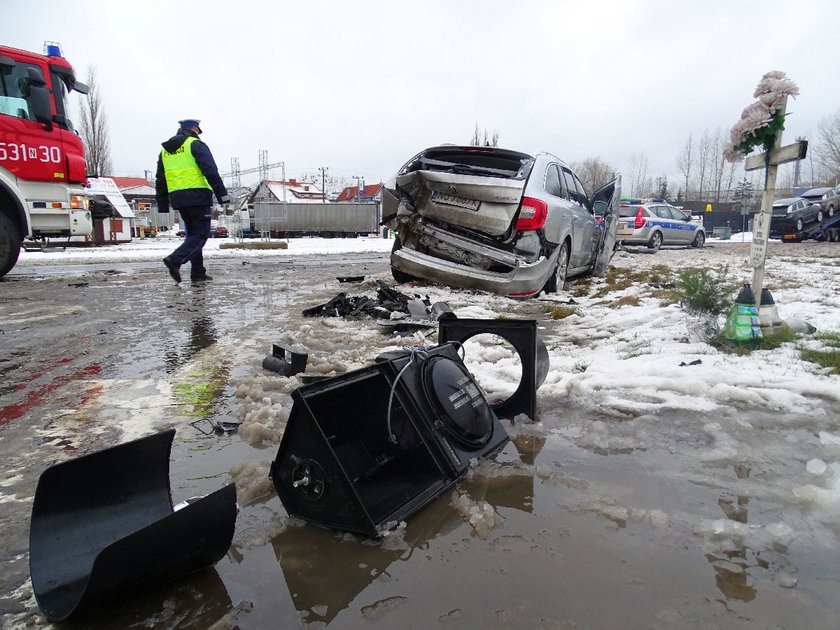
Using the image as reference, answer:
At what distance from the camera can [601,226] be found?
29.9 ft

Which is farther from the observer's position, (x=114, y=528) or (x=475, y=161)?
(x=475, y=161)

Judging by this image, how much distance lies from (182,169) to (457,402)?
24.1 feet

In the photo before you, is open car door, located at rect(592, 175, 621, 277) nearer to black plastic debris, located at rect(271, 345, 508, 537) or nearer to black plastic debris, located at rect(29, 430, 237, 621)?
black plastic debris, located at rect(271, 345, 508, 537)

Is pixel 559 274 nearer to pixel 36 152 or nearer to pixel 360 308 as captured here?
pixel 360 308

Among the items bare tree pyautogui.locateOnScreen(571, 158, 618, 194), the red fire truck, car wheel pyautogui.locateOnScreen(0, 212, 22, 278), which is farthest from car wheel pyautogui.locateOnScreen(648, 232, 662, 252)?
bare tree pyautogui.locateOnScreen(571, 158, 618, 194)

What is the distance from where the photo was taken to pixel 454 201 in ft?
20.8

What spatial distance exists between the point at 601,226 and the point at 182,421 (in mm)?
7796

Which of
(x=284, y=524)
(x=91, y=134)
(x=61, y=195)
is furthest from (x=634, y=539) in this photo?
(x=91, y=134)

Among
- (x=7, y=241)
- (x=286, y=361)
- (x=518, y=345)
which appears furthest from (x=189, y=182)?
(x=518, y=345)

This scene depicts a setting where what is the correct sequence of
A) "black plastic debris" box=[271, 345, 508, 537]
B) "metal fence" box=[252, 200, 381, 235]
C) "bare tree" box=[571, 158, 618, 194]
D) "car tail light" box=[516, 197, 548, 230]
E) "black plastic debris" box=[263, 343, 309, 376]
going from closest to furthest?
"black plastic debris" box=[271, 345, 508, 537] → "black plastic debris" box=[263, 343, 309, 376] → "car tail light" box=[516, 197, 548, 230] → "metal fence" box=[252, 200, 381, 235] → "bare tree" box=[571, 158, 618, 194]

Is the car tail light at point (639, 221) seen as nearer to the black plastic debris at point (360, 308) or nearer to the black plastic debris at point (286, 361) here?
the black plastic debris at point (360, 308)

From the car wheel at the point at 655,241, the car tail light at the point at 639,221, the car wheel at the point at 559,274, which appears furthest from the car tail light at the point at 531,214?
the car wheel at the point at 655,241

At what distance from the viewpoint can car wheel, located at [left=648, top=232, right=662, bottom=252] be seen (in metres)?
19.2

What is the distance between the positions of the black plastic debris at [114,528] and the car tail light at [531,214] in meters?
4.96
